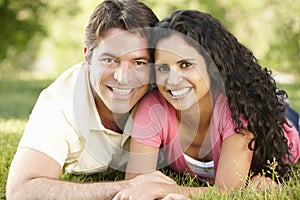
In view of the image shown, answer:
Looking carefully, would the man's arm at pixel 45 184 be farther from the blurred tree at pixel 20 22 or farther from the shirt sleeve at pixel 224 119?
the blurred tree at pixel 20 22

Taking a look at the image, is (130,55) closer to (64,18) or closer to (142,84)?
(142,84)

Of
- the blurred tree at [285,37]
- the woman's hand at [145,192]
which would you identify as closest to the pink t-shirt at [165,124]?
the woman's hand at [145,192]

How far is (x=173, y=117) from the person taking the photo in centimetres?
352

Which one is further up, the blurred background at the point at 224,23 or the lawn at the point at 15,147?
the blurred background at the point at 224,23

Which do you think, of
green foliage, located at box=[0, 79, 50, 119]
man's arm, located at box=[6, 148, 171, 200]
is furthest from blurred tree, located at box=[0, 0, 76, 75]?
man's arm, located at box=[6, 148, 171, 200]

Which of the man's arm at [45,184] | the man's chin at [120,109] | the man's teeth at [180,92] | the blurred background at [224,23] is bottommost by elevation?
the man's arm at [45,184]

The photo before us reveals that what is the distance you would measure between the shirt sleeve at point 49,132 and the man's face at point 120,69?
0.95 ft

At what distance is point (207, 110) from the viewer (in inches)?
136

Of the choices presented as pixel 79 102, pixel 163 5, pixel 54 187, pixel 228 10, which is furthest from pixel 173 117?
pixel 228 10

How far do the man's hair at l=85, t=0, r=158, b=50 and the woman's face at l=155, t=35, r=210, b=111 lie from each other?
193 mm

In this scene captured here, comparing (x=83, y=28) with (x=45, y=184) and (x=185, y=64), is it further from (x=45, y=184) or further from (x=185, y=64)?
(x=45, y=184)

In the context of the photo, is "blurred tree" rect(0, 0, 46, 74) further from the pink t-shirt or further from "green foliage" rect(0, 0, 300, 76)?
the pink t-shirt

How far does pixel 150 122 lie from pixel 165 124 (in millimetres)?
103

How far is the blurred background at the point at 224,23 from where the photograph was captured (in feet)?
42.9
